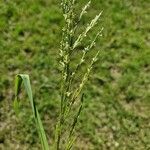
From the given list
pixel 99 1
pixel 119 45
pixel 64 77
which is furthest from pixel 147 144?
pixel 64 77

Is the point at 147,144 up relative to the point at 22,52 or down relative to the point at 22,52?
down

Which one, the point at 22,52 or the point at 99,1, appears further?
the point at 99,1

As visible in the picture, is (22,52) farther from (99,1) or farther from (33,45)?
(99,1)

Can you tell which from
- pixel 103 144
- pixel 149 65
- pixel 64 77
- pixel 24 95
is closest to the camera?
pixel 64 77

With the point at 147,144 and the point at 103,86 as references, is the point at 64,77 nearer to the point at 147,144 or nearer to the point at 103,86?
the point at 147,144

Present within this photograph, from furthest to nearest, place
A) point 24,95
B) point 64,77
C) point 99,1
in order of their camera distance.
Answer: point 99,1 → point 24,95 → point 64,77

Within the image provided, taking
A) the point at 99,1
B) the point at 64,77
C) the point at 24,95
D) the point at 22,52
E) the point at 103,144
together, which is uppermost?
the point at 64,77

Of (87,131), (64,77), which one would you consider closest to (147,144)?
(87,131)
